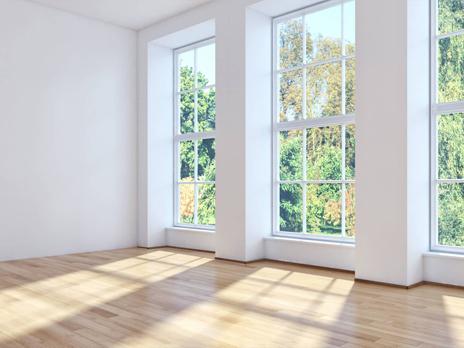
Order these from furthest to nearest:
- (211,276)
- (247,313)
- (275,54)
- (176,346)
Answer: (275,54) → (211,276) → (247,313) → (176,346)

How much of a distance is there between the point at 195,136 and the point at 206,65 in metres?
1.12

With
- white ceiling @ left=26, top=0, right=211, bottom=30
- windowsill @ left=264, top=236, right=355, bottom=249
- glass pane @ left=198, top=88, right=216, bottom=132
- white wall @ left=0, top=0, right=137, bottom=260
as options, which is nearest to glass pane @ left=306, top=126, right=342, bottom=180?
windowsill @ left=264, top=236, right=355, bottom=249

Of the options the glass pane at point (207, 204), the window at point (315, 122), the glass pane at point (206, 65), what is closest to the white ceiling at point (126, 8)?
the glass pane at point (206, 65)

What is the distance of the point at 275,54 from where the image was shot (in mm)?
6430

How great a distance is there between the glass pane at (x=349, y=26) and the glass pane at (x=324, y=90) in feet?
0.71

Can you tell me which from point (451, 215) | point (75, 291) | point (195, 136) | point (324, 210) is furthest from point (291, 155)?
point (75, 291)

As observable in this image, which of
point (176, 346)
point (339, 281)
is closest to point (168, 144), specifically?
point (339, 281)

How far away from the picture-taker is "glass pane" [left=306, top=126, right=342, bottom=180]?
18.6ft

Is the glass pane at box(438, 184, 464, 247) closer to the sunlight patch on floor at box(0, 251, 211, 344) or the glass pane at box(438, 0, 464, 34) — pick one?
the glass pane at box(438, 0, 464, 34)

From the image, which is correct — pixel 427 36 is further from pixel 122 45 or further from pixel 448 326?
pixel 122 45

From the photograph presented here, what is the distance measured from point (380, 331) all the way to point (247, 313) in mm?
984

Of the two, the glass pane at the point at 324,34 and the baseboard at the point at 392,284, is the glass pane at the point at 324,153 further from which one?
the baseboard at the point at 392,284

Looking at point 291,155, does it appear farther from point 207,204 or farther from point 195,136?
point 195,136

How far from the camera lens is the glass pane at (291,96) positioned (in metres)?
6.13
